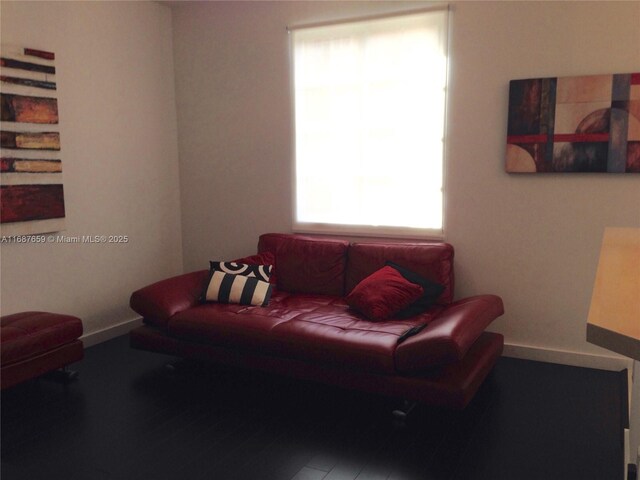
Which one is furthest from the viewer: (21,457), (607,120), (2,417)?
(607,120)

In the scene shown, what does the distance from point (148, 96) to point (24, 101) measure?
3.78 feet

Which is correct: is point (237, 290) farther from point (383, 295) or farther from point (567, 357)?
point (567, 357)

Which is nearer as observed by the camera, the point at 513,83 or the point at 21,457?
the point at 21,457

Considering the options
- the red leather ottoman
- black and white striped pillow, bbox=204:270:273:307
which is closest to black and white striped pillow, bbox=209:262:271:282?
black and white striped pillow, bbox=204:270:273:307

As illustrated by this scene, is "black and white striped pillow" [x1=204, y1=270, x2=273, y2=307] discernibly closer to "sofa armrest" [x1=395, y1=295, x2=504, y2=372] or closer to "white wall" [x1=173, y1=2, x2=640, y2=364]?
"white wall" [x1=173, y1=2, x2=640, y2=364]

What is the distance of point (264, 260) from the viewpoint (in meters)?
3.92

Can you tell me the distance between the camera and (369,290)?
10.8ft

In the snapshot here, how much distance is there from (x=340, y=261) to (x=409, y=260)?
20.3 inches

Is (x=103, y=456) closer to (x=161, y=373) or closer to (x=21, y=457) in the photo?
(x=21, y=457)

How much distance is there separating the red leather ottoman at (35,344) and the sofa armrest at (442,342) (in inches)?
77.6

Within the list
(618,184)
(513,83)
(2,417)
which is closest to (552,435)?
(618,184)

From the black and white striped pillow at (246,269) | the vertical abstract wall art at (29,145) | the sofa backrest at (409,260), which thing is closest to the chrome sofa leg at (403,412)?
the sofa backrest at (409,260)

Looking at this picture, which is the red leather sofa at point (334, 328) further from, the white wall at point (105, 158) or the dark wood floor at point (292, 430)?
the white wall at point (105, 158)

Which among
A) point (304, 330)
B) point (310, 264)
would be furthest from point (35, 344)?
point (310, 264)
